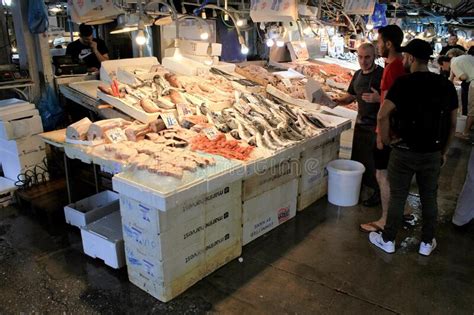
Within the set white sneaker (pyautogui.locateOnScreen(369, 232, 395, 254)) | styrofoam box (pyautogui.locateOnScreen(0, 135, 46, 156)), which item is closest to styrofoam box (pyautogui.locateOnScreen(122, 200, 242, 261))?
white sneaker (pyautogui.locateOnScreen(369, 232, 395, 254))

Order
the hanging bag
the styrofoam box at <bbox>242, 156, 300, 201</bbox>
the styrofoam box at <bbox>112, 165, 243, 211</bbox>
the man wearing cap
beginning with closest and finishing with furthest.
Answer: the styrofoam box at <bbox>112, 165, 243, 211</bbox> < the man wearing cap < the styrofoam box at <bbox>242, 156, 300, 201</bbox> < the hanging bag

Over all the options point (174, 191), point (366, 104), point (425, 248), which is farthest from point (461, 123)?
point (174, 191)

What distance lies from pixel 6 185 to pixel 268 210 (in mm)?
3250

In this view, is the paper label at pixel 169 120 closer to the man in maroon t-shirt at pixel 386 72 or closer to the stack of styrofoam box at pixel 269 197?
the stack of styrofoam box at pixel 269 197

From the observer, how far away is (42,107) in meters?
5.32

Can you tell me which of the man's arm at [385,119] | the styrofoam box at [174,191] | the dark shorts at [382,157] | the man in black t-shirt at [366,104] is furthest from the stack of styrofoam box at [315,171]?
the styrofoam box at [174,191]

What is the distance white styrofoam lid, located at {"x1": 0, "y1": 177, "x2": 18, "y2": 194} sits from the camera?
4761mm

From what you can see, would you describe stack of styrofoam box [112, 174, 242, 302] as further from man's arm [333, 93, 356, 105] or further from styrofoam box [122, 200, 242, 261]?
man's arm [333, 93, 356, 105]

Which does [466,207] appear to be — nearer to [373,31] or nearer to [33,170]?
[33,170]

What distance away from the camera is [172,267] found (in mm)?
3074

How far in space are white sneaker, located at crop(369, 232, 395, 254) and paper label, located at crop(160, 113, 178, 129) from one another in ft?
7.70

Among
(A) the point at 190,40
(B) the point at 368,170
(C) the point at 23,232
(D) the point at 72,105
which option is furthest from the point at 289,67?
(C) the point at 23,232

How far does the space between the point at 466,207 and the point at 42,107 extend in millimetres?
5331

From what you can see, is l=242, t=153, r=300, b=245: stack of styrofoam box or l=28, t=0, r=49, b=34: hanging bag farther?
l=28, t=0, r=49, b=34: hanging bag
